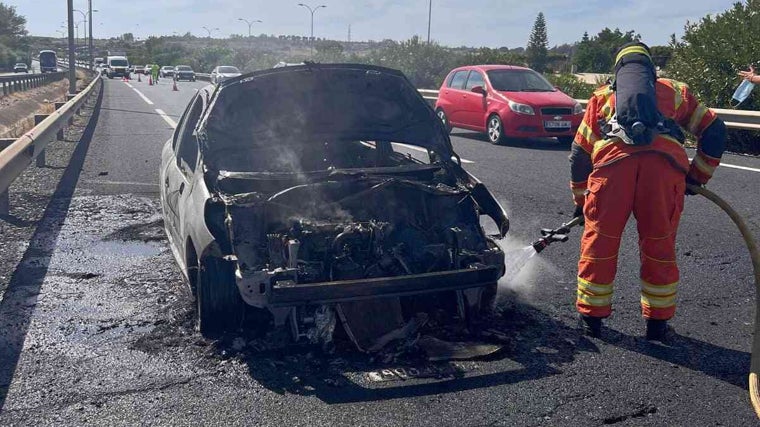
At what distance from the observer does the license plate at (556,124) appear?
1542 centimetres

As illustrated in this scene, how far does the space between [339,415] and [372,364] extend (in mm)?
633

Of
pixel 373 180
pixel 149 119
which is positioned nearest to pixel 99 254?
pixel 373 180

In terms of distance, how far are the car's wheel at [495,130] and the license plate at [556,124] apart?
858 millimetres

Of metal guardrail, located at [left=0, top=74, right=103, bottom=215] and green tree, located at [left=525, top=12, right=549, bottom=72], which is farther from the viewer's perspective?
green tree, located at [left=525, top=12, right=549, bottom=72]

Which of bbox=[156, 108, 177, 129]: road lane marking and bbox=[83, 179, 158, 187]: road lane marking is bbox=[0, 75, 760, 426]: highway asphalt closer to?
bbox=[83, 179, 158, 187]: road lane marking

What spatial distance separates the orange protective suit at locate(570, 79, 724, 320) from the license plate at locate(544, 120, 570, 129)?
10750 mm

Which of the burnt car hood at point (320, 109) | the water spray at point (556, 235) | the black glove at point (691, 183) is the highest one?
the burnt car hood at point (320, 109)

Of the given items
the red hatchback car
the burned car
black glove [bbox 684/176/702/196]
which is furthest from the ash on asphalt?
the red hatchback car

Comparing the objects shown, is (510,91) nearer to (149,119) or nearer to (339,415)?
(149,119)

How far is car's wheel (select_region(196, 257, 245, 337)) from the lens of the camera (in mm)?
4605

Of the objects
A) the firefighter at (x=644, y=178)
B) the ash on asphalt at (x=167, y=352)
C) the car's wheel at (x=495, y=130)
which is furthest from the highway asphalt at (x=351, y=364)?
the car's wheel at (x=495, y=130)

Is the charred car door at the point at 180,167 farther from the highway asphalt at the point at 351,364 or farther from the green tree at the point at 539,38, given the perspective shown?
the green tree at the point at 539,38

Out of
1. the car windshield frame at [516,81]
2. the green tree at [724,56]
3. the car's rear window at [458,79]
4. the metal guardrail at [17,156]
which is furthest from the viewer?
the car's rear window at [458,79]

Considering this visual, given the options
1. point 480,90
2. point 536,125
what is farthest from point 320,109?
point 480,90
